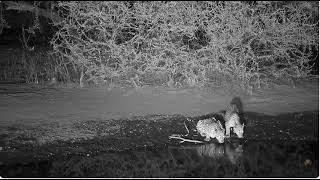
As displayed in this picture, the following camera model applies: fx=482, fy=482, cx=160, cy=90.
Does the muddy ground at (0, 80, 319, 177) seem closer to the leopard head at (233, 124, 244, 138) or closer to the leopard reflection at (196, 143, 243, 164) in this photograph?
the leopard head at (233, 124, 244, 138)

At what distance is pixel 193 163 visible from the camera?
6.31 metres

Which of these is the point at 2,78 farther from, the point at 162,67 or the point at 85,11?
the point at 162,67

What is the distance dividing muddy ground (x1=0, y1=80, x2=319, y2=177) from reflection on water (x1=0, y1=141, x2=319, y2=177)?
167mm

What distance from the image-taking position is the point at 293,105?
9391 mm

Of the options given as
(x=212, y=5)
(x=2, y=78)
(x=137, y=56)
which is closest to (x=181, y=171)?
(x=137, y=56)

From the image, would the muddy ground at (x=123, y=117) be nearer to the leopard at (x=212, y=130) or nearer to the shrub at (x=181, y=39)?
the leopard at (x=212, y=130)

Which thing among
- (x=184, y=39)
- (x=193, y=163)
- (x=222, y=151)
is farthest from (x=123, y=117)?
(x=184, y=39)

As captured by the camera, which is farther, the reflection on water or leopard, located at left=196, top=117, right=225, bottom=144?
leopard, located at left=196, top=117, right=225, bottom=144

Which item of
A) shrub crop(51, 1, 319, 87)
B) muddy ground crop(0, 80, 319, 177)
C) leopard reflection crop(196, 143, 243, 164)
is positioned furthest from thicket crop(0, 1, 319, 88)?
leopard reflection crop(196, 143, 243, 164)

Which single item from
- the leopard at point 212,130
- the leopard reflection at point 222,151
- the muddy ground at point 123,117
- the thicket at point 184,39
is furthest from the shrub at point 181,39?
the leopard reflection at point 222,151

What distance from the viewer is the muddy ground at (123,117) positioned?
6.97 meters

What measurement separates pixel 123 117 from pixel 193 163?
249 centimetres

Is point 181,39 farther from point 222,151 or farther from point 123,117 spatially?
point 222,151

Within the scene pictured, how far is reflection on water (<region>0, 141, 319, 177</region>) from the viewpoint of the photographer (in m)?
5.98
